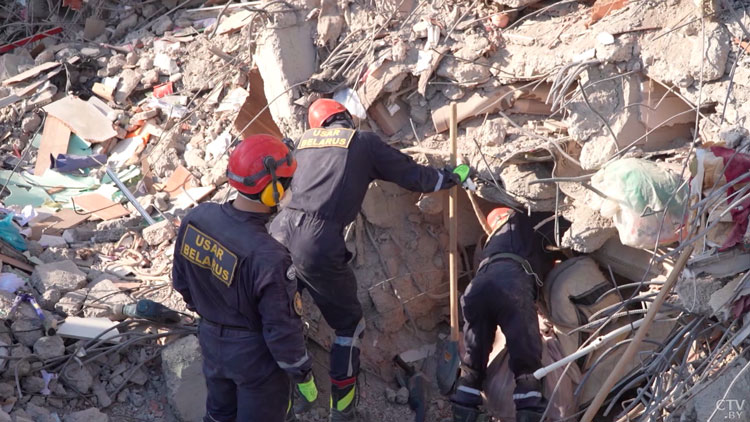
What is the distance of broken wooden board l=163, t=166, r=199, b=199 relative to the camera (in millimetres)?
6711

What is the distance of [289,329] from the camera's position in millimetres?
4078

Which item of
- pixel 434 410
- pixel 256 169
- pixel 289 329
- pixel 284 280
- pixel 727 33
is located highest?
pixel 727 33

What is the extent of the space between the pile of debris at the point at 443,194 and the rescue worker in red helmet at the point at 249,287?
0.97 metres

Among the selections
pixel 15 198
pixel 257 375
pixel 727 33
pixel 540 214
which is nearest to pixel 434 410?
pixel 540 214

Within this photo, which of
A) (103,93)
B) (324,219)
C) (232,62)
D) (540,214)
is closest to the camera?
(324,219)

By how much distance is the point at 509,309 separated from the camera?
16.5ft

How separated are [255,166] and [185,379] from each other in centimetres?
180

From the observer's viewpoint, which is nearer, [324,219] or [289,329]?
[289,329]

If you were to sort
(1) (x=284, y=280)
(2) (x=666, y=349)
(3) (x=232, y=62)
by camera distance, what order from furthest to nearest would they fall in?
(3) (x=232, y=62)
(2) (x=666, y=349)
(1) (x=284, y=280)

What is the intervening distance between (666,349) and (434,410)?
205cm

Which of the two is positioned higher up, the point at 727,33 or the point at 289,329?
the point at 727,33

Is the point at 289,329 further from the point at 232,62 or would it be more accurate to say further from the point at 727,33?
the point at 232,62

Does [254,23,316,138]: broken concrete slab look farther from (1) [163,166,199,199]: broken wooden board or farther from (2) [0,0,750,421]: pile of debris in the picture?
(1) [163,166,199,199]: broken wooden board

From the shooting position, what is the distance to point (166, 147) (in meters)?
7.04
